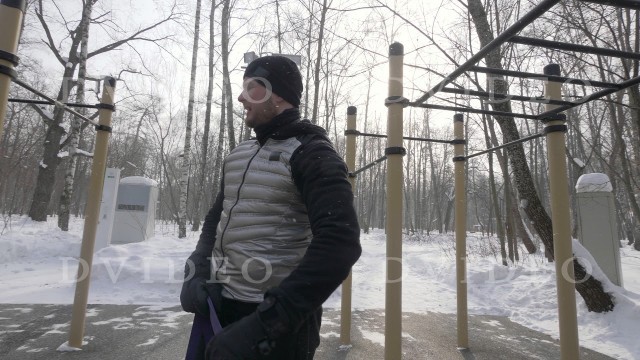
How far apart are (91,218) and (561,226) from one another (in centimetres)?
374

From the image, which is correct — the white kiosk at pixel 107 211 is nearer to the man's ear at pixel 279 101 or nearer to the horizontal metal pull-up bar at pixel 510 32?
the man's ear at pixel 279 101

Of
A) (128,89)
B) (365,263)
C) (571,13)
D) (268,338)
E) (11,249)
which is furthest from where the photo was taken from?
(128,89)

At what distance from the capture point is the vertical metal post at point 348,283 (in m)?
3.92

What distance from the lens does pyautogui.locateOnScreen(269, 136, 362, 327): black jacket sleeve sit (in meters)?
1.03

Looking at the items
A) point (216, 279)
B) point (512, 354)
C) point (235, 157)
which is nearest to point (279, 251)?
point (216, 279)

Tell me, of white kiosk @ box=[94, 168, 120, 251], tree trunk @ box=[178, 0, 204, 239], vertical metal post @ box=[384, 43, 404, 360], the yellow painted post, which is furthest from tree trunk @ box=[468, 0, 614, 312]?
tree trunk @ box=[178, 0, 204, 239]

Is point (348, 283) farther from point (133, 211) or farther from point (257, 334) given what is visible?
point (133, 211)

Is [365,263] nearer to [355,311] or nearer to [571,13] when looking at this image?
[355,311]

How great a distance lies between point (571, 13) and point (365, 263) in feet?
27.4

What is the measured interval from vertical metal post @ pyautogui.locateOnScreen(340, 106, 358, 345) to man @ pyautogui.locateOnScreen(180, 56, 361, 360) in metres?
2.50

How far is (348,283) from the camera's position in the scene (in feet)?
13.0

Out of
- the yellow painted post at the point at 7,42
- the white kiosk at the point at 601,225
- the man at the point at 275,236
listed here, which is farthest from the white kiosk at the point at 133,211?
the white kiosk at the point at 601,225

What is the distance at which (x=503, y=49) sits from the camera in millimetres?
9328

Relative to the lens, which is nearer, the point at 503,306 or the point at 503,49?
the point at 503,306
